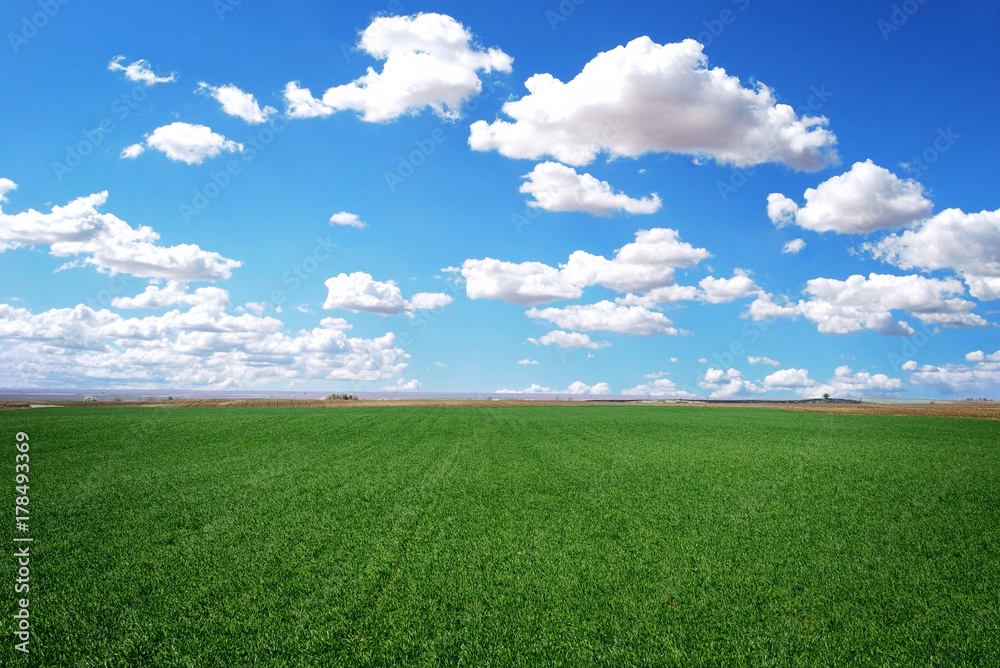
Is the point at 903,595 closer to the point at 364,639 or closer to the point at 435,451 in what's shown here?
the point at 364,639

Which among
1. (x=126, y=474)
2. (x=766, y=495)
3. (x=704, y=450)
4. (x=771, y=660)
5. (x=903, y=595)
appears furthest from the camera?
(x=704, y=450)

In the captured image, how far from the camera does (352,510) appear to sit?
1156 cm

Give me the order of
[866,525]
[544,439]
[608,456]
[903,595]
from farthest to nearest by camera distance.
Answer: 1. [544,439]
2. [608,456]
3. [866,525]
4. [903,595]

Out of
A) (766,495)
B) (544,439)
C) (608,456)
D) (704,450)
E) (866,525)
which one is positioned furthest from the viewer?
(544,439)

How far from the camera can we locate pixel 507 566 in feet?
26.5

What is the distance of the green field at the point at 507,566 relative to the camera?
19.2 feet

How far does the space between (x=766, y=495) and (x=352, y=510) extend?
9.59m

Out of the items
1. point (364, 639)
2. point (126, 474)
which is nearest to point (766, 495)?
point (364, 639)

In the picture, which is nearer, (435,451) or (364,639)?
(364,639)

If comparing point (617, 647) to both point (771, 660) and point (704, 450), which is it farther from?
point (704, 450)

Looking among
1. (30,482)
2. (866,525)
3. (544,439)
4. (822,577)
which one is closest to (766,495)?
(866,525)

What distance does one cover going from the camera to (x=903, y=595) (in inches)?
285

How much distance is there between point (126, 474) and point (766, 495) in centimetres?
1729

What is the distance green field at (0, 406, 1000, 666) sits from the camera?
5.84m
